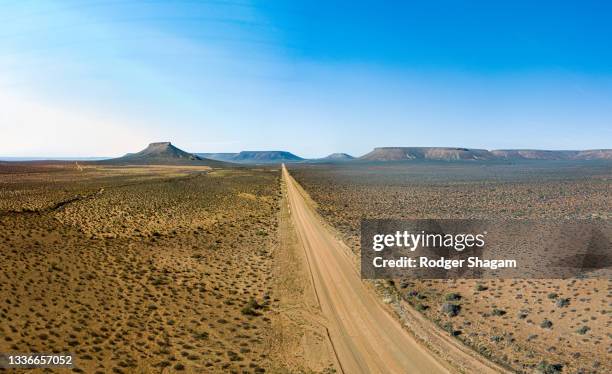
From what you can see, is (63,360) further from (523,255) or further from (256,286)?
(523,255)

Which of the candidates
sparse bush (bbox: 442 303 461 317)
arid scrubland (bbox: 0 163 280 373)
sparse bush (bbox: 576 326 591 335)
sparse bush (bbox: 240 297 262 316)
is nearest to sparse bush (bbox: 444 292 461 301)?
sparse bush (bbox: 442 303 461 317)

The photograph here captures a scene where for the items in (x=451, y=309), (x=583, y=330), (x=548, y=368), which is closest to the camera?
(x=548, y=368)

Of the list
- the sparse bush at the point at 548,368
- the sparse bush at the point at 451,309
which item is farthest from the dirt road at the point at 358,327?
the sparse bush at the point at 548,368

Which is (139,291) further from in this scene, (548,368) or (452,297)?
(548,368)

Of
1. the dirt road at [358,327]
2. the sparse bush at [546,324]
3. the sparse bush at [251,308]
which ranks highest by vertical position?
the sparse bush at [546,324]

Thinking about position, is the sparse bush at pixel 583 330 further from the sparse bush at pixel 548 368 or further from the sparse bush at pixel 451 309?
the sparse bush at pixel 451 309

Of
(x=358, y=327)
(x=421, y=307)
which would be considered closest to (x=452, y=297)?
(x=421, y=307)
